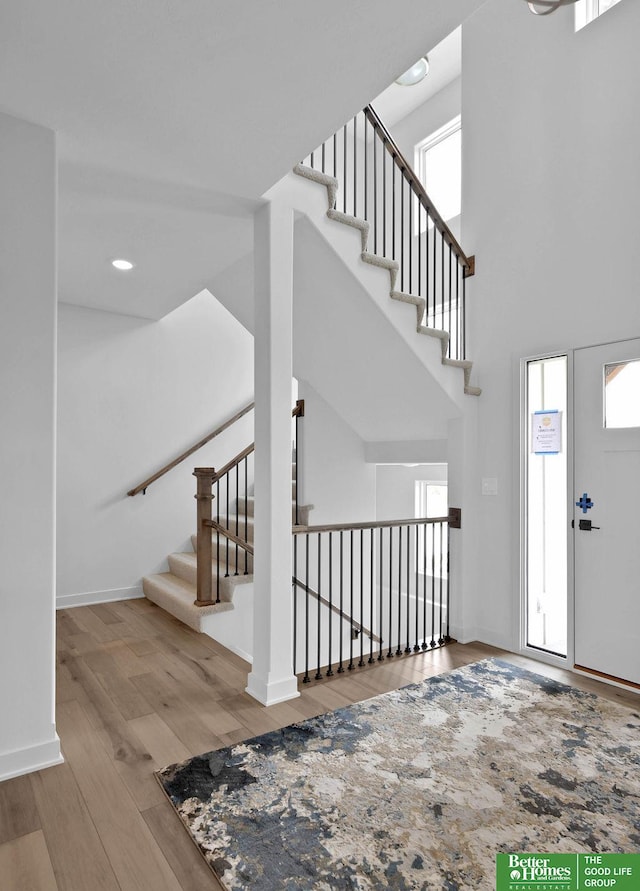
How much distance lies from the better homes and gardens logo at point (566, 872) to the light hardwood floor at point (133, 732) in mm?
939

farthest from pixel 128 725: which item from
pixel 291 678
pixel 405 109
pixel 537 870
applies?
pixel 405 109

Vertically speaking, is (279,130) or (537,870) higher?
(279,130)

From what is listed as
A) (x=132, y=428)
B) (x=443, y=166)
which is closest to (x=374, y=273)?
(x=132, y=428)

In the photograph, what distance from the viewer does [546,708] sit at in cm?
276

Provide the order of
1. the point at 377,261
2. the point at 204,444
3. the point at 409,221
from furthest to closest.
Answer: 1. the point at 204,444
2. the point at 409,221
3. the point at 377,261

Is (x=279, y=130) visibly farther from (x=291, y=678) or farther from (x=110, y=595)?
(x=110, y=595)

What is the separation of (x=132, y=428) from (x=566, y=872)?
14.3ft

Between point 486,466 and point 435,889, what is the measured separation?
2.74 m

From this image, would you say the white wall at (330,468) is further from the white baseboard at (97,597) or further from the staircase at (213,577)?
the white baseboard at (97,597)

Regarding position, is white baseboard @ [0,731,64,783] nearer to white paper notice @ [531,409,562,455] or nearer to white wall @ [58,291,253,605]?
white wall @ [58,291,253,605]

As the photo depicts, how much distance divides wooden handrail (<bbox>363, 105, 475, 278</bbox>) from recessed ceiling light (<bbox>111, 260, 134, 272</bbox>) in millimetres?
1824

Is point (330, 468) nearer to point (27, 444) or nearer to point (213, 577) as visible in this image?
point (213, 577)

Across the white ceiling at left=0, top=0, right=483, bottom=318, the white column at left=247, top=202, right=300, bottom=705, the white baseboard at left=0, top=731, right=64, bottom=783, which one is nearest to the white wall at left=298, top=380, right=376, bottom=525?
the white column at left=247, top=202, right=300, bottom=705

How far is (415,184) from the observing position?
11.9 ft
